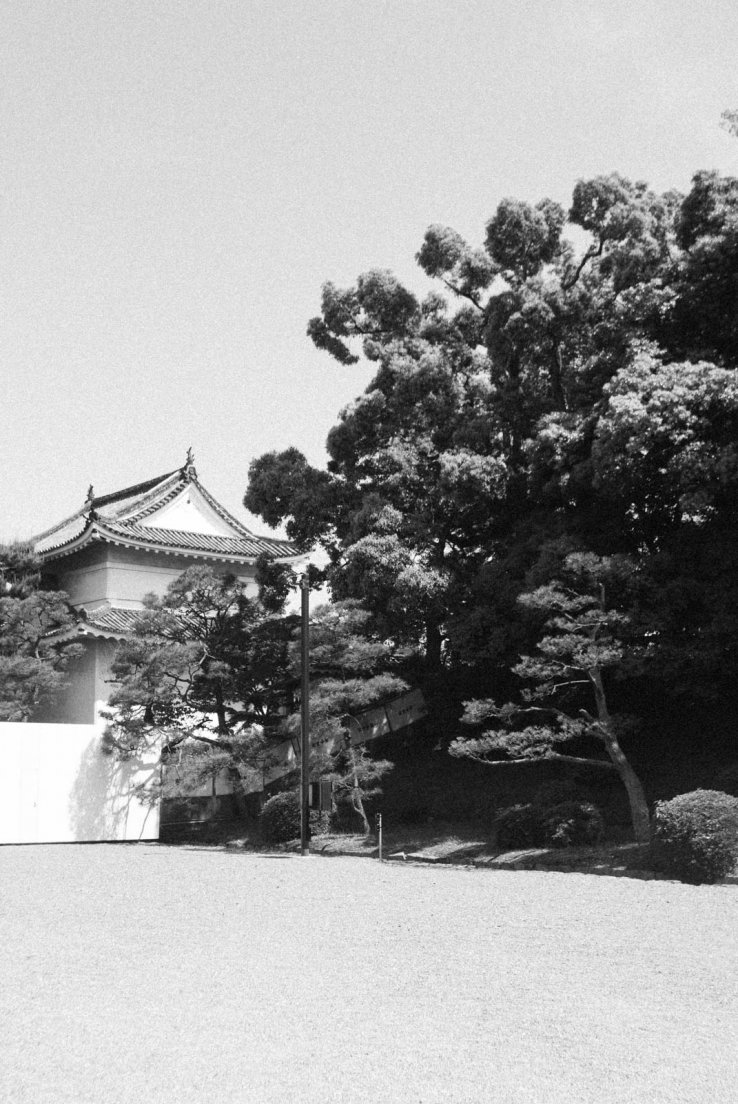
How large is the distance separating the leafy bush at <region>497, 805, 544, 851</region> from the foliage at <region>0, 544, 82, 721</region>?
13.5 meters

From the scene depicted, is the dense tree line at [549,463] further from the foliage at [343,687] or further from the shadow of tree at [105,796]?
the shadow of tree at [105,796]

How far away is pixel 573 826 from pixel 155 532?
16799 mm

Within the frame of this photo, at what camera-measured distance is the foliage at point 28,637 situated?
25234 mm

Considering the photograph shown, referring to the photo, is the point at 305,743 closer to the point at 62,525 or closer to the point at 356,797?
the point at 356,797

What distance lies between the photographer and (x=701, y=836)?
12.7 metres

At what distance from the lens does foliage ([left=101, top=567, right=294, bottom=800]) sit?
20.9 m

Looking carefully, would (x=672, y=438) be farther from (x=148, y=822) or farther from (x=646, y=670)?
(x=148, y=822)

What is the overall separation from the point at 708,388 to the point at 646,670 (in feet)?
14.8

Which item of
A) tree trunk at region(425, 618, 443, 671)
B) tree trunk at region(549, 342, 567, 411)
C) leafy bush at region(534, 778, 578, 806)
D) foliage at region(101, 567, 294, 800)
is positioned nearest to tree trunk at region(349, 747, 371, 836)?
foliage at region(101, 567, 294, 800)

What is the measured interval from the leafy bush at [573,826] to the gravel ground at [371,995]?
11.0 feet

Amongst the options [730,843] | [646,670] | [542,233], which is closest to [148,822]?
[646,670]

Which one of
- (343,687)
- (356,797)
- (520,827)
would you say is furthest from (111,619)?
(520,827)

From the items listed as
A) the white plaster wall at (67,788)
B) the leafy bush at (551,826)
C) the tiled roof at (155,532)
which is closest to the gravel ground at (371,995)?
the leafy bush at (551,826)

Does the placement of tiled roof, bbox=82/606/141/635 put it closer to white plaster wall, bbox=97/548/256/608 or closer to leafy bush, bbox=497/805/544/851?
white plaster wall, bbox=97/548/256/608
